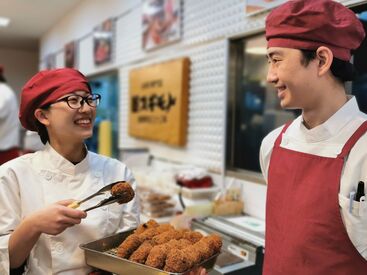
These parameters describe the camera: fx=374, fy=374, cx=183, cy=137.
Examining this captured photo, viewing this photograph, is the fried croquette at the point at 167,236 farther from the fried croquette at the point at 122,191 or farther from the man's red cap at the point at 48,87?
the man's red cap at the point at 48,87

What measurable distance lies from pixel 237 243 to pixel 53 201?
936 millimetres

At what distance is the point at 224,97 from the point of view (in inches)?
101

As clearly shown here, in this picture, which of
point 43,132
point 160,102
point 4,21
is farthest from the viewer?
point 4,21

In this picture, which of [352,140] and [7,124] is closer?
[352,140]

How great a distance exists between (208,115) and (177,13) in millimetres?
978

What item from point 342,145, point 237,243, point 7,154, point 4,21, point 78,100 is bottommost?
point 237,243

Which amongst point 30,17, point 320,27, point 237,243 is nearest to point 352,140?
point 320,27

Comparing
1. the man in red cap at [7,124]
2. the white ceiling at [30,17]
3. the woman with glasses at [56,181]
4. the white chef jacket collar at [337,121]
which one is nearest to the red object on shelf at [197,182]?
the woman with glasses at [56,181]

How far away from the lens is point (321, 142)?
3.53 feet

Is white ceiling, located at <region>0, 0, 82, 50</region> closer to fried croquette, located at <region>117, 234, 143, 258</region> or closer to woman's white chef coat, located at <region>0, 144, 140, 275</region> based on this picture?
woman's white chef coat, located at <region>0, 144, 140, 275</region>

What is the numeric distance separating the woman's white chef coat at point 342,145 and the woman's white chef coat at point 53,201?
24.8 inches

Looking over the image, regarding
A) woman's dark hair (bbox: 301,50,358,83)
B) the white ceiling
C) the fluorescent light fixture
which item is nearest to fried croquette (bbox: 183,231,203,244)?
woman's dark hair (bbox: 301,50,358,83)

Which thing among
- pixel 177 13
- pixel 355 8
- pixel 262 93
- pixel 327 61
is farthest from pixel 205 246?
pixel 177 13

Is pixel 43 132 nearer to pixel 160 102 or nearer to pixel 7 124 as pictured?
pixel 160 102
